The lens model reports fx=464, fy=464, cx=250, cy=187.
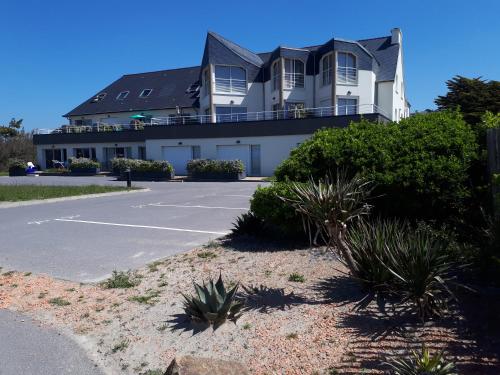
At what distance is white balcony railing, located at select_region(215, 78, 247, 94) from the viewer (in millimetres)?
39562

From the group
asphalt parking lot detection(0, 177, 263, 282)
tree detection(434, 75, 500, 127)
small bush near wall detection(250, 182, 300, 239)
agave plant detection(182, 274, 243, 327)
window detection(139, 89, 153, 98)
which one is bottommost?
asphalt parking lot detection(0, 177, 263, 282)

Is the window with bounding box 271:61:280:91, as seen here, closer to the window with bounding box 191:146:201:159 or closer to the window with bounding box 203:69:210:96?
the window with bounding box 203:69:210:96

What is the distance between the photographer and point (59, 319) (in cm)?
534

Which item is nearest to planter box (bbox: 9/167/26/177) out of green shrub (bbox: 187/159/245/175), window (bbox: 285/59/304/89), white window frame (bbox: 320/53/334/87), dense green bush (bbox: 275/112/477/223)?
green shrub (bbox: 187/159/245/175)

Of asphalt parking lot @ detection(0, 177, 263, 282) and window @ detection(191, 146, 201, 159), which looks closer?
asphalt parking lot @ detection(0, 177, 263, 282)

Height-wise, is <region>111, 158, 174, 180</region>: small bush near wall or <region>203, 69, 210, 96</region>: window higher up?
<region>203, 69, 210, 96</region>: window

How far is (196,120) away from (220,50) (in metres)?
6.41

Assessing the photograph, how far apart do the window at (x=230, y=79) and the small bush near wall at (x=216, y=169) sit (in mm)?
9319

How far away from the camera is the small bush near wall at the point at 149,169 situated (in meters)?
34.1

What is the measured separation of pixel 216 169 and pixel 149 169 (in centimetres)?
601

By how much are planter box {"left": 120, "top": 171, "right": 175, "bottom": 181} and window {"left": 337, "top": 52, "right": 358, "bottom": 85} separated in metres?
15.0

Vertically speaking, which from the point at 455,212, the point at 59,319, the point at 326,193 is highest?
the point at 326,193

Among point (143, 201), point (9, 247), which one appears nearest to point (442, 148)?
point (9, 247)

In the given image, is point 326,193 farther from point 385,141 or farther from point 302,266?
point 385,141
